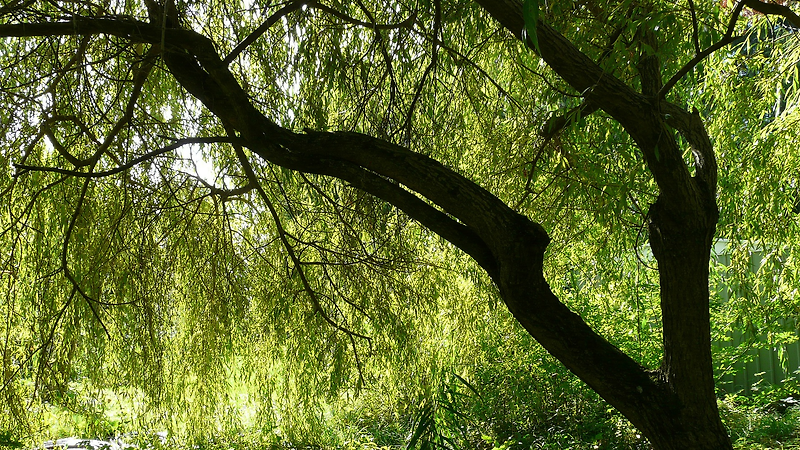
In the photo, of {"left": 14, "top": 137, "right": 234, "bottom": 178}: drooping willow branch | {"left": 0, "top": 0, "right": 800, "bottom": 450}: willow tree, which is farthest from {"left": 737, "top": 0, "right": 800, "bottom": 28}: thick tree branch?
{"left": 14, "top": 137, "right": 234, "bottom": 178}: drooping willow branch

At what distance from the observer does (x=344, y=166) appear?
84.4 inches

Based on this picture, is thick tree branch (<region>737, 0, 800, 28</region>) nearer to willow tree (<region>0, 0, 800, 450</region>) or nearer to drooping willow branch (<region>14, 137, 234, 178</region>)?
willow tree (<region>0, 0, 800, 450</region>)

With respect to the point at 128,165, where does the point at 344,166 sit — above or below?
above

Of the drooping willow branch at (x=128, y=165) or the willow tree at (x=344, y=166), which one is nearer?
the drooping willow branch at (x=128, y=165)

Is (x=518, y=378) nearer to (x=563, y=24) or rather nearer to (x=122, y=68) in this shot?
(x=563, y=24)

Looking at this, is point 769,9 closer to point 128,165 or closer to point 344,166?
point 344,166

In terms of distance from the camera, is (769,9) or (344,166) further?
(769,9)

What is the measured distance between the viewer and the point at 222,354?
10.4 feet

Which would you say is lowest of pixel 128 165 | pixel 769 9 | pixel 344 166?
pixel 128 165

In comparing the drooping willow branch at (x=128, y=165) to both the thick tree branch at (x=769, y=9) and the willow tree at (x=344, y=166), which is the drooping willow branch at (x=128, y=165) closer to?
the willow tree at (x=344, y=166)

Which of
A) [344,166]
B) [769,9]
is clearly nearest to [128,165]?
[344,166]

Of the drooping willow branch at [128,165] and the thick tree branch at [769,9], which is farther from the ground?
the thick tree branch at [769,9]

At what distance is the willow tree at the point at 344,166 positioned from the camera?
6.86ft

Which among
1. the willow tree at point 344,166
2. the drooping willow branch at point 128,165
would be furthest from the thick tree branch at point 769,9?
the drooping willow branch at point 128,165
